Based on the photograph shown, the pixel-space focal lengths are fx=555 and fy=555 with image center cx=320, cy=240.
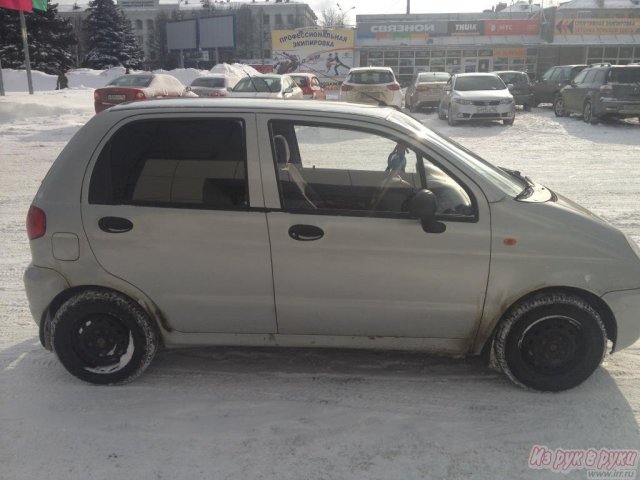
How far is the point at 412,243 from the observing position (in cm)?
319

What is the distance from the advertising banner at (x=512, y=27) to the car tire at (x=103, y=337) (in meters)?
43.8

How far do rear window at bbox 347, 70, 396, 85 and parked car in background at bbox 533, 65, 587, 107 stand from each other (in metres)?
8.14

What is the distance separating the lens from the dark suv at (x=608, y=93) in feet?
48.9

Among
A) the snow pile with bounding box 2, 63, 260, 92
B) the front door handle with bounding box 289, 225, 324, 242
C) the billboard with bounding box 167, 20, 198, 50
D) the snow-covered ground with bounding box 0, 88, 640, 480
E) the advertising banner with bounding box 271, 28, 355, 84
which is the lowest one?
the snow-covered ground with bounding box 0, 88, 640, 480

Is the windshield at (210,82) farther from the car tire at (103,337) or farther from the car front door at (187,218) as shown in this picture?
the car tire at (103,337)

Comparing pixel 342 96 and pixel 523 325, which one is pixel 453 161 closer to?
pixel 523 325

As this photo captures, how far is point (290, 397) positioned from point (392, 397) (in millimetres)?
618

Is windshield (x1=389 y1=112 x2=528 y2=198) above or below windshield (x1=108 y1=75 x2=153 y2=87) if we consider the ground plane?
below

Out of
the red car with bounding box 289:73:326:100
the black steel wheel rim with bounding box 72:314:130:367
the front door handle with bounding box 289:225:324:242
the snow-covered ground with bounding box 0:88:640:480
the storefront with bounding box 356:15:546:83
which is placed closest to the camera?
the snow-covered ground with bounding box 0:88:640:480

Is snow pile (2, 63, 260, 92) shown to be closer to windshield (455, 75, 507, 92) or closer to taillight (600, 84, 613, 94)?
windshield (455, 75, 507, 92)

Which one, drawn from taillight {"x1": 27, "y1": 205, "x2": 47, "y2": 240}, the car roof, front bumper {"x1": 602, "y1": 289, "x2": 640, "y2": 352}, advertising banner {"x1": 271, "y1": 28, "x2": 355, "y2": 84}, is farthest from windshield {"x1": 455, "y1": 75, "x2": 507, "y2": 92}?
advertising banner {"x1": 271, "y1": 28, "x2": 355, "y2": 84}

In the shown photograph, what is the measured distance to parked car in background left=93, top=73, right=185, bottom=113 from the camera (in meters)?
15.6

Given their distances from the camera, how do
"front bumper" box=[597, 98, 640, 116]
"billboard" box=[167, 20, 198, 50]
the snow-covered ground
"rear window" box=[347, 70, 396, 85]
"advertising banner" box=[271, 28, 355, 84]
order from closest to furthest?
the snow-covered ground < "front bumper" box=[597, 98, 640, 116] < "rear window" box=[347, 70, 396, 85] < "advertising banner" box=[271, 28, 355, 84] < "billboard" box=[167, 20, 198, 50]

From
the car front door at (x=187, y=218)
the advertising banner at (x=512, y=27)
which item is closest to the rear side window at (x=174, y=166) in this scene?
the car front door at (x=187, y=218)
